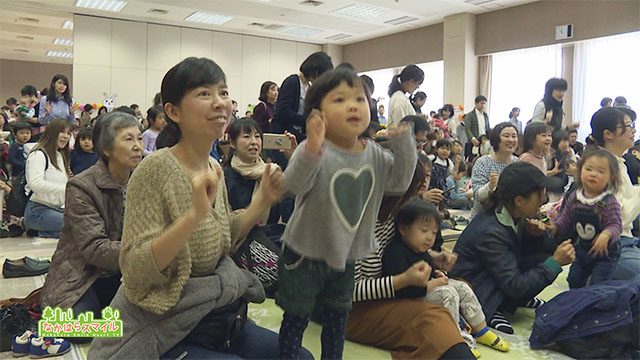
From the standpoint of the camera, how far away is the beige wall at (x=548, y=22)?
7770 millimetres

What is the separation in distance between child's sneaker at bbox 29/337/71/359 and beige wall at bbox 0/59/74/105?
17468mm

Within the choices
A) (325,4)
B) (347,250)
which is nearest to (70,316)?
(347,250)

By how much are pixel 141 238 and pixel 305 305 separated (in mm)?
564

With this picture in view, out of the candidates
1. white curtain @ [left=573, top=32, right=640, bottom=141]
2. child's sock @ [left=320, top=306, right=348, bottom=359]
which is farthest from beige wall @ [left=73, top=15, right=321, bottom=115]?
child's sock @ [left=320, top=306, right=348, bottom=359]

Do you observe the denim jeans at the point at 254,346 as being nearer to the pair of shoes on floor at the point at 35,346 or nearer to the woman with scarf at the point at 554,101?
the pair of shoes on floor at the point at 35,346

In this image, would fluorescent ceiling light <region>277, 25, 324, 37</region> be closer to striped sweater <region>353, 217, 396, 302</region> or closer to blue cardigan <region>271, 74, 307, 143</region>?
blue cardigan <region>271, 74, 307, 143</region>

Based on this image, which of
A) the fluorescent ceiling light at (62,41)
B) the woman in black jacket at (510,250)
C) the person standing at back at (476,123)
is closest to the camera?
the woman in black jacket at (510,250)

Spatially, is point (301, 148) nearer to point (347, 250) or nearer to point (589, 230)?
point (347, 250)


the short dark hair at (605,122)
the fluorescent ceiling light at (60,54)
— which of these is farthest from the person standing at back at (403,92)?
the fluorescent ceiling light at (60,54)

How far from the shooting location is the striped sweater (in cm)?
200

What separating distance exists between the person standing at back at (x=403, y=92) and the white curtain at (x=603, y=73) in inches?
209

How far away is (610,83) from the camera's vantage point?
8242mm

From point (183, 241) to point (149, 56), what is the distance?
10.8 m

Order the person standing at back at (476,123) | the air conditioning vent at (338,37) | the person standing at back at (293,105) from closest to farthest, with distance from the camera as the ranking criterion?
the person standing at back at (293,105) → the person standing at back at (476,123) → the air conditioning vent at (338,37)
